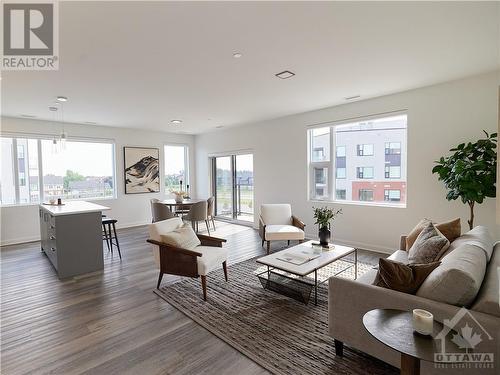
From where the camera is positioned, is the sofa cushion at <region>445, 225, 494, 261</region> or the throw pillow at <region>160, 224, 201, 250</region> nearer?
the sofa cushion at <region>445, 225, 494, 261</region>

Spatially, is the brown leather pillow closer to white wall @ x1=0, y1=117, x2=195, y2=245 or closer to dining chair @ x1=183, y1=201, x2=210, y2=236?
dining chair @ x1=183, y1=201, x2=210, y2=236

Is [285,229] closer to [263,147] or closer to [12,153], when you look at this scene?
[263,147]

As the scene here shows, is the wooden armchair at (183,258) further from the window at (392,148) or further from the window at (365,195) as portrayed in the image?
the window at (392,148)

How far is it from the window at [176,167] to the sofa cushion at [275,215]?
4011 millimetres

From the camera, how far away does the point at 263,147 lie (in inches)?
246

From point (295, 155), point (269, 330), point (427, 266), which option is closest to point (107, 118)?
point (295, 155)

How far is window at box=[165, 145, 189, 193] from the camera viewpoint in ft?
25.6

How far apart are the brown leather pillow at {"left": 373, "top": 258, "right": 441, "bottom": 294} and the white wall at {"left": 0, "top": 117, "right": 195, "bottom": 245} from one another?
667cm

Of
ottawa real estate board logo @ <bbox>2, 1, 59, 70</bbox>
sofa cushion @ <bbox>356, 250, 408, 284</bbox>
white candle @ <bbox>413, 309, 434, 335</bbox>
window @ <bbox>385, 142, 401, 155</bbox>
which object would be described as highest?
ottawa real estate board logo @ <bbox>2, 1, 59, 70</bbox>

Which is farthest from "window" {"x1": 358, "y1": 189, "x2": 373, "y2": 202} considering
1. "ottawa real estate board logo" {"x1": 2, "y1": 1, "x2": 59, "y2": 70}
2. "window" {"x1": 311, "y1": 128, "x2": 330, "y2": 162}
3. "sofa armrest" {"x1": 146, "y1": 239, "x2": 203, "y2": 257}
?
"ottawa real estate board logo" {"x1": 2, "y1": 1, "x2": 59, "y2": 70}

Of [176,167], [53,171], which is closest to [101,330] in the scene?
[53,171]

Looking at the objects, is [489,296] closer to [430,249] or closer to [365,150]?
[430,249]

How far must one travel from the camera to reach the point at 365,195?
475 cm

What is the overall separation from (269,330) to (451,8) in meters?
3.06
